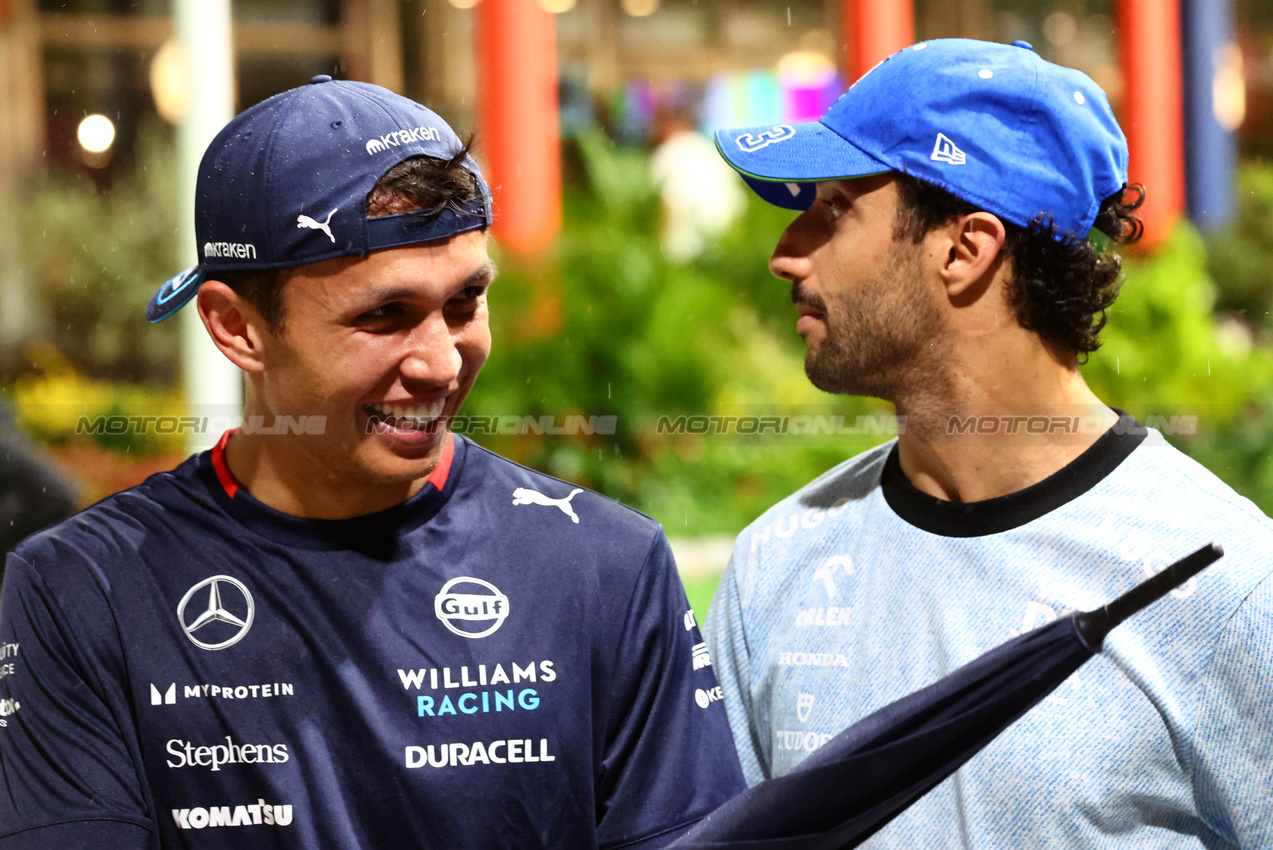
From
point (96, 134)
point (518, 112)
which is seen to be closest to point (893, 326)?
point (518, 112)

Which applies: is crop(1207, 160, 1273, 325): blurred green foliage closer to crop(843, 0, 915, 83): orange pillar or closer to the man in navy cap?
crop(843, 0, 915, 83): orange pillar

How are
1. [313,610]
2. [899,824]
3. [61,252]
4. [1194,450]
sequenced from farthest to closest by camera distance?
[61,252] → [1194,450] → [899,824] → [313,610]

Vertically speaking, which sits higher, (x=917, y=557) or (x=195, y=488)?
(x=195, y=488)

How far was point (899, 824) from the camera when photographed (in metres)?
2.04

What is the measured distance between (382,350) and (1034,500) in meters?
1.04

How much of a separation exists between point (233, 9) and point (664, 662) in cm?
1029

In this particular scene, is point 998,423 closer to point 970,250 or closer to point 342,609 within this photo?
point 970,250

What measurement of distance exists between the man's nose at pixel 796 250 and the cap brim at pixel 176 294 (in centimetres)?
95

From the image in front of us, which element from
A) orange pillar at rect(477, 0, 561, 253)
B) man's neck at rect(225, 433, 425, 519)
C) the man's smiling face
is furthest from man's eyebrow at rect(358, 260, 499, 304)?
orange pillar at rect(477, 0, 561, 253)

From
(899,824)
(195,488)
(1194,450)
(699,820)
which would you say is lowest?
(1194,450)

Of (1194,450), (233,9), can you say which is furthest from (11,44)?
(1194,450)

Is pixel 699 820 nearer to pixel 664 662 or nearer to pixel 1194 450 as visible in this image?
pixel 664 662

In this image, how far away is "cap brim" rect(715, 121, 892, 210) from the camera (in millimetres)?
2232

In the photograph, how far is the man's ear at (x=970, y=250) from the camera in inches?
86.7
